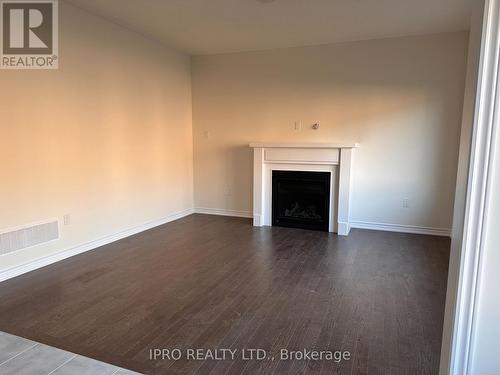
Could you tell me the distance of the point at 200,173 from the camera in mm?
5734

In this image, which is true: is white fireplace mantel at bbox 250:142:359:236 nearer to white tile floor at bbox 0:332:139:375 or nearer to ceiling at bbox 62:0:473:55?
ceiling at bbox 62:0:473:55

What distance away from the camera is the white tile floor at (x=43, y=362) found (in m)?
1.82

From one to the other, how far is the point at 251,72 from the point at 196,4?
1.87 m

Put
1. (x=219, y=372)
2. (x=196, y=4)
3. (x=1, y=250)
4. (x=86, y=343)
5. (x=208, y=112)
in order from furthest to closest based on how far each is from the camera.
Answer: (x=208, y=112)
(x=196, y=4)
(x=1, y=250)
(x=86, y=343)
(x=219, y=372)

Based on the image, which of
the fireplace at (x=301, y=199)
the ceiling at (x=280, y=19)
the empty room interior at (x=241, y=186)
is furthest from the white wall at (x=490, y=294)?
the fireplace at (x=301, y=199)

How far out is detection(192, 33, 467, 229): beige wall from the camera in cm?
436

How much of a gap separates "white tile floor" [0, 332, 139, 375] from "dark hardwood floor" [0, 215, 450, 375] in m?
0.06

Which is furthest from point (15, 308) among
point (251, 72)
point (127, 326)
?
point (251, 72)

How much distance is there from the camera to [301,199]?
495 centimetres

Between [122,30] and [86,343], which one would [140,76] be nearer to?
[122,30]

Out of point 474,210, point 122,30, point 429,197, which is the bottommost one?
point 429,197

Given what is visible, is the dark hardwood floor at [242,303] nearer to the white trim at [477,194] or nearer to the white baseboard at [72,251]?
the white baseboard at [72,251]

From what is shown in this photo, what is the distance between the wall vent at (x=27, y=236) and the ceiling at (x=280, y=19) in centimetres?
222

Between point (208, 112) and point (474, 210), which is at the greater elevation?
point (208, 112)
